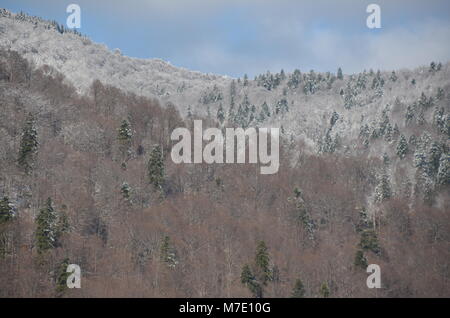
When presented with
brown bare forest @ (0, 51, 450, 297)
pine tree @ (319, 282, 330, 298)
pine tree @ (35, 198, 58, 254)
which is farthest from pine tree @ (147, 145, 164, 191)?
pine tree @ (319, 282, 330, 298)

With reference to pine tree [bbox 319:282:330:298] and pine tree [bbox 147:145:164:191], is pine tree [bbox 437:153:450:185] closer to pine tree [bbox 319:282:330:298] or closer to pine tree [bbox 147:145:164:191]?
pine tree [bbox 319:282:330:298]

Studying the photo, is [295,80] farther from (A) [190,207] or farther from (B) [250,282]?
(B) [250,282]

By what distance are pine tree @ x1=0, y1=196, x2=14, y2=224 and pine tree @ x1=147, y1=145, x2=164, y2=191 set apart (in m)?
23.5

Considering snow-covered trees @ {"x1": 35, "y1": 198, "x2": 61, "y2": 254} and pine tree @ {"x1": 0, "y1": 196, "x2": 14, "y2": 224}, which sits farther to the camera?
pine tree @ {"x1": 0, "y1": 196, "x2": 14, "y2": 224}

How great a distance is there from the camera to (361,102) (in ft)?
556

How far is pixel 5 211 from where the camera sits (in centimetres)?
6531

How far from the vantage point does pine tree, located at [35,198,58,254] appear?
63.4m

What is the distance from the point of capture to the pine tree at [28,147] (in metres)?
79.8

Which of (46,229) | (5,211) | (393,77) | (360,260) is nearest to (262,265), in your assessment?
(360,260)

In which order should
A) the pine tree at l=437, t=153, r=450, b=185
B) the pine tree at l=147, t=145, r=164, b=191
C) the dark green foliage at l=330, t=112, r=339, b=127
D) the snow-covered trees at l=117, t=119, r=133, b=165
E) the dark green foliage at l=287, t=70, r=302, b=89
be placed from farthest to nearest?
the dark green foliage at l=287, t=70, r=302, b=89 → the dark green foliage at l=330, t=112, r=339, b=127 → the pine tree at l=437, t=153, r=450, b=185 → the snow-covered trees at l=117, t=119, r=133, b=165 → the pine tree at l=147, t=145, r=164, b=191

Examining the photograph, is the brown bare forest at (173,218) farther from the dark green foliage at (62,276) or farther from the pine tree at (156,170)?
the pine tree at (156,170)

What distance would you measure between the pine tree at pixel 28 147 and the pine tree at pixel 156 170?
54.1 feet

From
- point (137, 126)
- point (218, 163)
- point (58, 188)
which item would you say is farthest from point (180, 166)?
point (58, 188)

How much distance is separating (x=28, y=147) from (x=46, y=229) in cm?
2087
